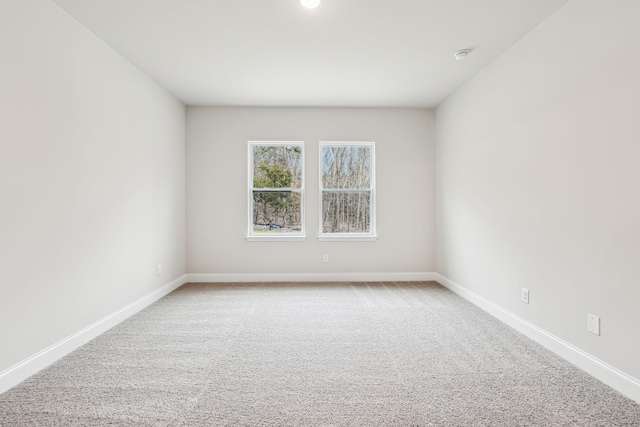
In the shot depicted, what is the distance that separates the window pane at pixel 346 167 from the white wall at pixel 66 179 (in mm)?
2270

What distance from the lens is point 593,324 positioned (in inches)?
80.7

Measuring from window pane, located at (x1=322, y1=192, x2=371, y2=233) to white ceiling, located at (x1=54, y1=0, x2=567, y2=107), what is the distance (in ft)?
4.86

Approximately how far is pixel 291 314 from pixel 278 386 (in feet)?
4.28

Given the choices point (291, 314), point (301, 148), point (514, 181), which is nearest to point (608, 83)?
point (514, 181)

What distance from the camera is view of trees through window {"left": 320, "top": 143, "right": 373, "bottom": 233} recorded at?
184 inches

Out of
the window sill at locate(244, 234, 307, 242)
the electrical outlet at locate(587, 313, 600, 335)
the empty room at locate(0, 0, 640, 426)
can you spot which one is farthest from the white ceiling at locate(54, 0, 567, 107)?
the electrical outlet at locate(587, 313, 600, 335)

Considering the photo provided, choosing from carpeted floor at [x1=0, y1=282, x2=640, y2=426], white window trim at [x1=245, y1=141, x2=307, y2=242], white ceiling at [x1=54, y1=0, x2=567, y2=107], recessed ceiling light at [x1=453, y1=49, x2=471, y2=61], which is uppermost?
white ceiling at [x1=54, y1=0, x2=567, y2=107]

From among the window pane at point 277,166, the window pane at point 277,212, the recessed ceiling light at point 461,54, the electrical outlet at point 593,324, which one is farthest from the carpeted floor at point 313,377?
the recessed ceiling light at point 461,54

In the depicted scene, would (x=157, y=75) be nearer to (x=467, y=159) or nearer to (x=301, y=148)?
(x=301, y=148)

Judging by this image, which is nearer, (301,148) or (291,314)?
(291,314)

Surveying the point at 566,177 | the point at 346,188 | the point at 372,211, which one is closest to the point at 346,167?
the point at 346,188

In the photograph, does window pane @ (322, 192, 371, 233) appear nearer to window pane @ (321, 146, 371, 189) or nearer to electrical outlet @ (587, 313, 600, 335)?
window pane @ (321, 146, 371, 189)

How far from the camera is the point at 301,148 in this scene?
15.2 ft

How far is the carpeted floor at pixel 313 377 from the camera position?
163 centimetres
